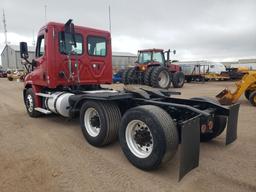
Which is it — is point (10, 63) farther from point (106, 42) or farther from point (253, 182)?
point (253, 182)

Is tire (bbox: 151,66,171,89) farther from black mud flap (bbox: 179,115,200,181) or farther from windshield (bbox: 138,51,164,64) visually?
black mud flap (bbox: 179,115,200,181)

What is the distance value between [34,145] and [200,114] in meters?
3.16

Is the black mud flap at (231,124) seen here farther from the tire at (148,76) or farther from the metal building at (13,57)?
the metal building at (13,57)

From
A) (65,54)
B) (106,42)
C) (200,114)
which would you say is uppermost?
(106,42)

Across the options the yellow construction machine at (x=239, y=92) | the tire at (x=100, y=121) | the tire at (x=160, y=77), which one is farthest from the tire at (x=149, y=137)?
the tire at (x=160, y=77)

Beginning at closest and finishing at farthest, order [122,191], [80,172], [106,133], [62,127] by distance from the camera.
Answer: [122,191]
[80,172]
[106,133]
[62,127]

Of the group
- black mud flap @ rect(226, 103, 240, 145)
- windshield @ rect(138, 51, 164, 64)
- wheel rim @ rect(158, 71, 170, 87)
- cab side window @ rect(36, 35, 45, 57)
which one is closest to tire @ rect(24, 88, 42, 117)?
cab side window @ rect(36, 35, 45, 57)

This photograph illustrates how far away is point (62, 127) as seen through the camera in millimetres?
5508

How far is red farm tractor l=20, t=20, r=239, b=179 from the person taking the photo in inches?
116

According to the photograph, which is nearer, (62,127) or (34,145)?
(34,145)

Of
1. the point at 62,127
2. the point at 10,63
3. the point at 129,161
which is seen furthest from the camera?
the point at 10,63

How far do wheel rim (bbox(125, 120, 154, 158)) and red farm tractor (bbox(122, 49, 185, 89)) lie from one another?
10103mm

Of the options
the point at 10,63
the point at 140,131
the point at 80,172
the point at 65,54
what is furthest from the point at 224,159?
the point at 10,63

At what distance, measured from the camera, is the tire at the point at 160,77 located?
43.9ft
